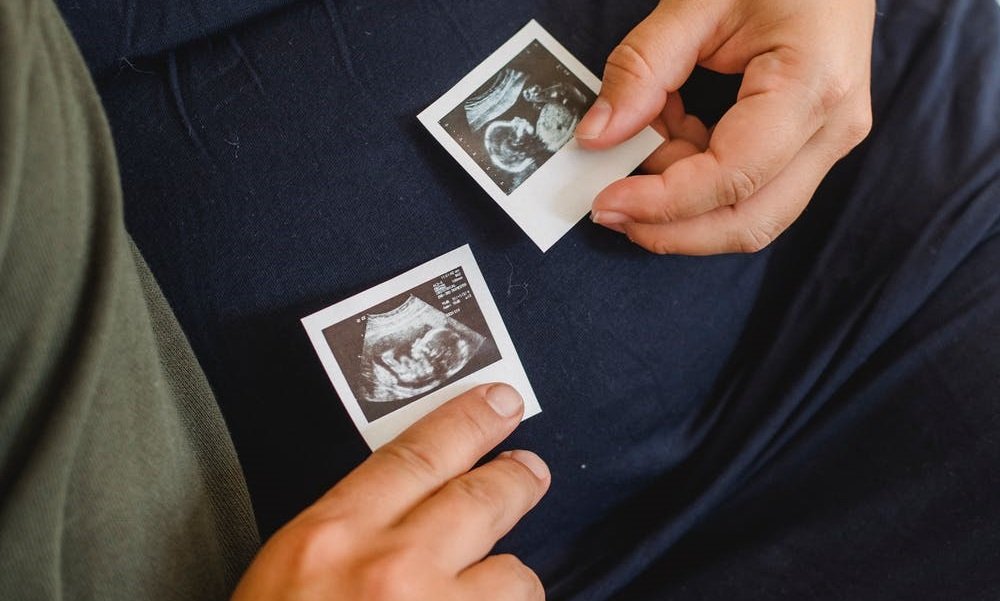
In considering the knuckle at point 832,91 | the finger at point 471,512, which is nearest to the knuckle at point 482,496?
the finger at point 471,512

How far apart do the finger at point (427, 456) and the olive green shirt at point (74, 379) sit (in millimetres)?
166

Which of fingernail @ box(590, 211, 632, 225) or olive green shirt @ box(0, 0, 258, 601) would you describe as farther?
fingernail @ box(590, 211, 632, 225)

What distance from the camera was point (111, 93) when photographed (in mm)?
898

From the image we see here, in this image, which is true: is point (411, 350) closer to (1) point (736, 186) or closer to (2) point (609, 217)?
(2) point (609, 217)

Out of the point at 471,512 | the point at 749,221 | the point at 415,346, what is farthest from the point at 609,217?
the point at 471,512

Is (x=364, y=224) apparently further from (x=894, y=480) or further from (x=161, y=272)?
(x=894, y=480)

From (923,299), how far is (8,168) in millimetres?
993

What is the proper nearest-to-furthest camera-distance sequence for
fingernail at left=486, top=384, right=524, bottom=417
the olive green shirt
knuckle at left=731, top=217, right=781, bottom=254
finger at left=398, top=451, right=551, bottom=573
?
the olive green shirt → finger at left=398, top=451, right=551, bottom=573 → fingernail at left=486, top=384, right=524, bottom=417 → knuckle at left=731, top=217, right=781, bottom=254

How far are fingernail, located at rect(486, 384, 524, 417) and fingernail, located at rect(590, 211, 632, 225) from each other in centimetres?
24

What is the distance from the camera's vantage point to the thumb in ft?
2.95

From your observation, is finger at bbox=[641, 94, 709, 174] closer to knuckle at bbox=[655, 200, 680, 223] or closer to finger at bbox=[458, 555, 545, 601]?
knuckle at bbox=[655, 200, 680, 223]

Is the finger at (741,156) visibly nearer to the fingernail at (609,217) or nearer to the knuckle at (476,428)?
the fingernail at (609,217)

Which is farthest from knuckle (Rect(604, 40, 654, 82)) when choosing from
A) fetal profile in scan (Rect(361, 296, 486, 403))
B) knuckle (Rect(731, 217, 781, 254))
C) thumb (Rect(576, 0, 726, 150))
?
fetal profile in scan (Rect(361, 296, 486, 403))

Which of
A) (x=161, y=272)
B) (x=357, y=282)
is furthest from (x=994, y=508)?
(x=161, y=272)
